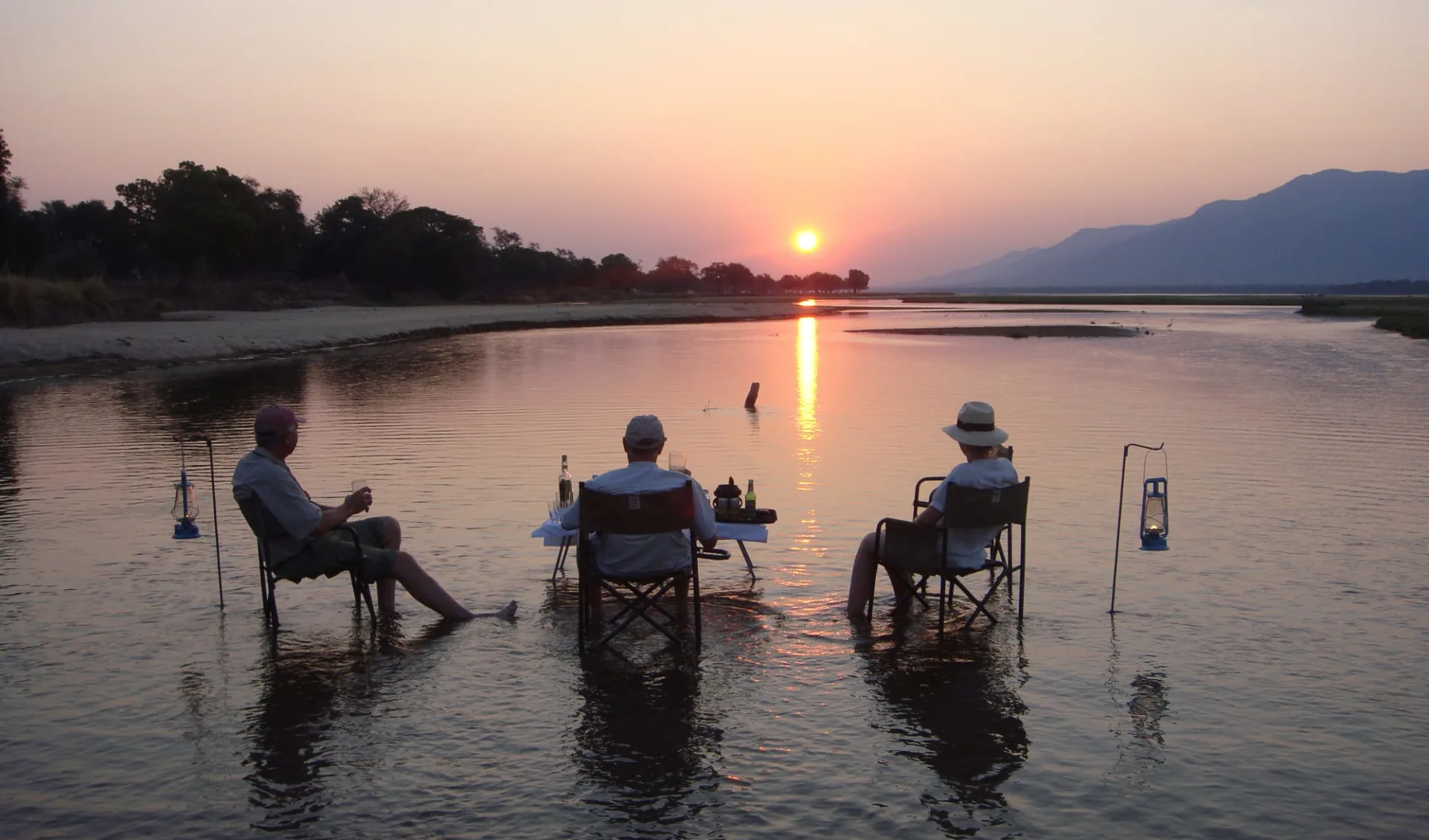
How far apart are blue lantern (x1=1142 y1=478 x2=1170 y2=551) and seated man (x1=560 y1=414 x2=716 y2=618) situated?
2.64 m

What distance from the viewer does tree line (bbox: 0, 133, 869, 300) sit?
6850 centimetres

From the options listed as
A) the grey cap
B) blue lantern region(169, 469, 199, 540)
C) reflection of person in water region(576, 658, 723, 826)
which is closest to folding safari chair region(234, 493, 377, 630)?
blue lantern region(169, 469, 199, 540)

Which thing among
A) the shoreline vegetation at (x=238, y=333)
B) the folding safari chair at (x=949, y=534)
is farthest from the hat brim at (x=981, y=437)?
the shoreline vegetation at (x=238, y=333)

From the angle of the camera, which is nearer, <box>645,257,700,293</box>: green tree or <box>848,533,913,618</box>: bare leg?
<box>848,533,913,618</box>: bare leg

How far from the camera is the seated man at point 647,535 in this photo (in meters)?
6.56

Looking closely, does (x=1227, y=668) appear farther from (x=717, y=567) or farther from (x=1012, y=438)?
(x=1012, y=438)

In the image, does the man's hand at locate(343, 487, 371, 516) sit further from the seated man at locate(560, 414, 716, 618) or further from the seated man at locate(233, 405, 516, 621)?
the seated man at locate(560, 414, 716, 618)

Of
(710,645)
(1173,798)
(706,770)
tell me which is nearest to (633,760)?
(706,770)

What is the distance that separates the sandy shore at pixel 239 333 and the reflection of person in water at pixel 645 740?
26308 millimetres

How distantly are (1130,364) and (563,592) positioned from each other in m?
30.1

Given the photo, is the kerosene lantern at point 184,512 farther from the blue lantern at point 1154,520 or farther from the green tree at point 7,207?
the green tree at point 7,207

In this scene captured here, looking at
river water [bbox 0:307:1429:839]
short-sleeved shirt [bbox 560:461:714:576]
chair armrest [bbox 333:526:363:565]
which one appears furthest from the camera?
chair armrest [bbox 333:526:363:565]

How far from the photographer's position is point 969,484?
689 centimetres

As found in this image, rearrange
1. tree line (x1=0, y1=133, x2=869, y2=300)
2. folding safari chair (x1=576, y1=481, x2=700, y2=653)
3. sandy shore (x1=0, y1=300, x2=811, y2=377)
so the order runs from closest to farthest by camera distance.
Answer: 1. folding safari chair (x1=576, y1=481, x2=700, y2=653)
2. sandy shore (x1=0, y1=300, x2=811, y2=377)
3. tree line (x1=0, y1=133, x2=869, y2=300)
